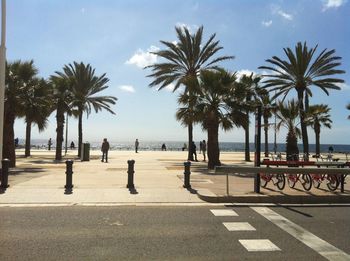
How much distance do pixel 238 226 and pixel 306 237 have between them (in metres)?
1.45

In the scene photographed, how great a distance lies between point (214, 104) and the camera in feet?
81.1

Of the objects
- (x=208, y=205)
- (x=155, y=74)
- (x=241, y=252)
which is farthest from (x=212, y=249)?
(x=155, y=74)

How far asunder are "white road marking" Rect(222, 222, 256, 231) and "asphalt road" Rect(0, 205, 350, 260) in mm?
121

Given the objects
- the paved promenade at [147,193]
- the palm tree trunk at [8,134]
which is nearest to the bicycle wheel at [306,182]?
the paved promenade at [147,193]

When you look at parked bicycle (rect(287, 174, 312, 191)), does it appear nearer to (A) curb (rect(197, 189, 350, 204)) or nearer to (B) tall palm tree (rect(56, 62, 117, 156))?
(A) curb (rect(197, 189, 350, 204))

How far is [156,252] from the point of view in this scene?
23.9 ft

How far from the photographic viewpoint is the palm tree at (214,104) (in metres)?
24.4

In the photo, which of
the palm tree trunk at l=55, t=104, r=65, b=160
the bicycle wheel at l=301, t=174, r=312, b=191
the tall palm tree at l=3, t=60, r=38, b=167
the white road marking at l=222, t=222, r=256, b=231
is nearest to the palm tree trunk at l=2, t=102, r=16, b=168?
the tall palm tree at l=3, t=60, r=38, b=167

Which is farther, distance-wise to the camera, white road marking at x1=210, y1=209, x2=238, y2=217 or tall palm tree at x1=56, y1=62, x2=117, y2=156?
tall palm tree at x1=56, y1=62, x2=117, y2=156

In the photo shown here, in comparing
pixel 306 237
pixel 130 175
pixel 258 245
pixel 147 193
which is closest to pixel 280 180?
pixel 147 193

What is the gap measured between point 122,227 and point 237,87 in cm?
1638

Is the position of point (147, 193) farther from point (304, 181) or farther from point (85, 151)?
point (85, 151)

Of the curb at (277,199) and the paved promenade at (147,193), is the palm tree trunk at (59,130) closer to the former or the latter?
the paved promenade at (147,193)

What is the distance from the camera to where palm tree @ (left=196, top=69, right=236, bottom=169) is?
24406 millimetres
